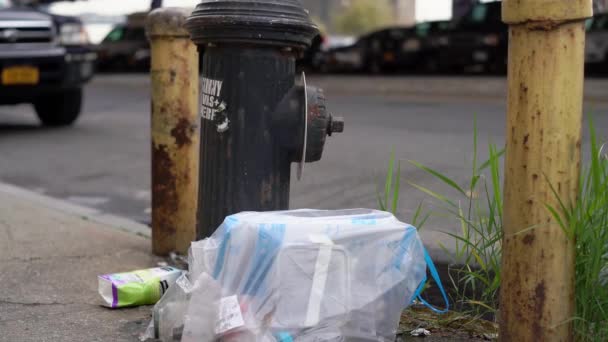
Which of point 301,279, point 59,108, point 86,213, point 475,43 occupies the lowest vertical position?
point 86,213

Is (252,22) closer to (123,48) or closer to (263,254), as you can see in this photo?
(263,254)

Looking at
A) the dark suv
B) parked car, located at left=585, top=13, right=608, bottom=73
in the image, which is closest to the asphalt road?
the dark suv

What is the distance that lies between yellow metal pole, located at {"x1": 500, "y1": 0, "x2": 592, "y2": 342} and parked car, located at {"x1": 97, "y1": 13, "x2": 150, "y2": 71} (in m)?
20.4

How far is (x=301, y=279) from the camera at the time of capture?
2496mm

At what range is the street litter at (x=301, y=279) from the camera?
2479 mm

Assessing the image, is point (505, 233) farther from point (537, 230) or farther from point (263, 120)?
point (263, 120)

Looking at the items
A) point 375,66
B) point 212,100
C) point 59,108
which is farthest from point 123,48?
point 212,100

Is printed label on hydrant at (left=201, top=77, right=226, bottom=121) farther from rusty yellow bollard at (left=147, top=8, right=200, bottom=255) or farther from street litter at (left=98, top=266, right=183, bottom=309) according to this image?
rusty yellow bollard at (left=147, top=8, right=200, bottom=255)

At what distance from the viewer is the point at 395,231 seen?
2629 millimetres

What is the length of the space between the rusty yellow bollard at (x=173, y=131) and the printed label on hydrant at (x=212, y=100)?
0.90 m

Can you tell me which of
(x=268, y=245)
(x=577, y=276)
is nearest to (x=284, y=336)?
(x=268, y=245)

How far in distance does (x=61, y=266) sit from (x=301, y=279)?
1.78 metres

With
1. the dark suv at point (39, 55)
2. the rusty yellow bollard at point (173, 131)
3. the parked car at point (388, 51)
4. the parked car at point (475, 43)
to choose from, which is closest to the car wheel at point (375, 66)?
the parked car at point (388, 51)

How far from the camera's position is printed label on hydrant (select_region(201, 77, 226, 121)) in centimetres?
294
